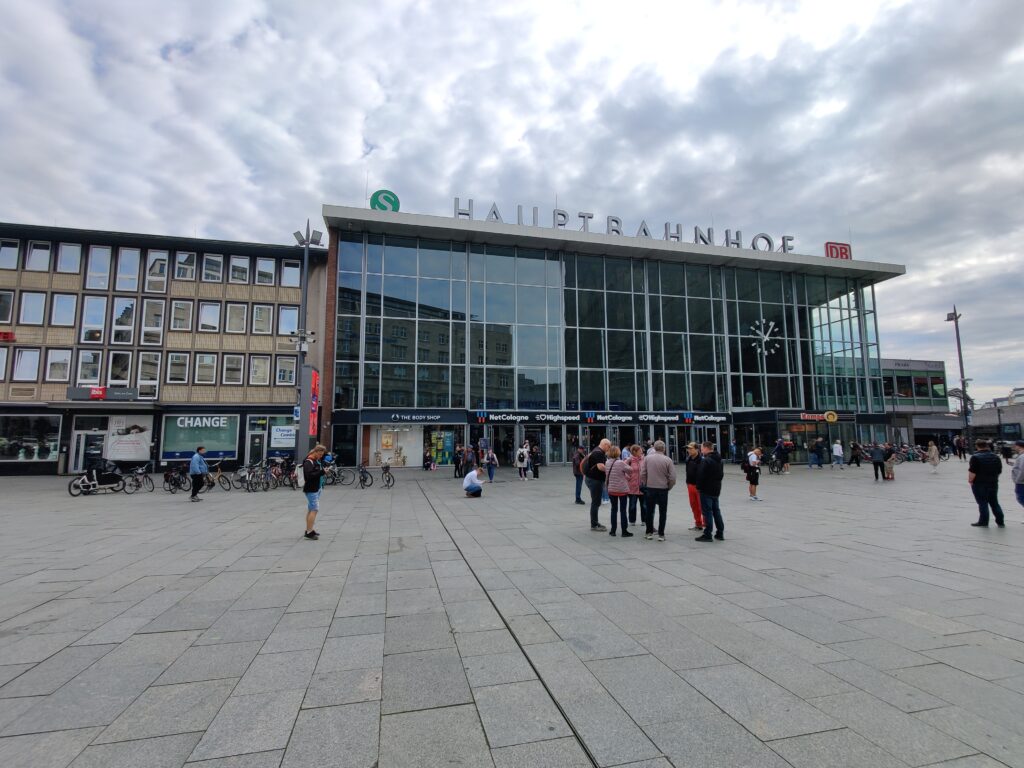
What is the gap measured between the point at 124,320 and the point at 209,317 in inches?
175

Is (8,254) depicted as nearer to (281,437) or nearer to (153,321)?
(153,321)

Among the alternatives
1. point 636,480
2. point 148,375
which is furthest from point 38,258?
point 636,480

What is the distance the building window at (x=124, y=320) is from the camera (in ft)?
98.8

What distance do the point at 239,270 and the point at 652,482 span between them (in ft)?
102

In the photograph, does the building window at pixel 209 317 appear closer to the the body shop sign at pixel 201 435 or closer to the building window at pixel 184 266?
the building window at pixel 184 266

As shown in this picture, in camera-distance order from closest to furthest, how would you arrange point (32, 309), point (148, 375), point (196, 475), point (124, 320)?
point (196, 475)
point (32, 309)
point (148, 375)
point (124, 320)

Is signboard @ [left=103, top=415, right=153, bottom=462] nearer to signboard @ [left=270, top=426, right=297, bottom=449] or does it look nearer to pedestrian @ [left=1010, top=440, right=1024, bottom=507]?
signboard @ [left=270, top=426, right=297, bottom=449]

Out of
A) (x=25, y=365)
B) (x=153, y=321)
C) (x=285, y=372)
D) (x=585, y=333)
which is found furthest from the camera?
(x=585, y=333)

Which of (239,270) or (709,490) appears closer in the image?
(709,490)

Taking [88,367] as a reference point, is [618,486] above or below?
below

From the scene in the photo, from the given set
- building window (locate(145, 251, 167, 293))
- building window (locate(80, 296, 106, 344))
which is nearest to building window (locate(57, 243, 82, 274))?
building window (locate(80, 296, 106, 344))

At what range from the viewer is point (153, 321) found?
100 feet

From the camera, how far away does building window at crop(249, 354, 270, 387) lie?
31547 millimetres

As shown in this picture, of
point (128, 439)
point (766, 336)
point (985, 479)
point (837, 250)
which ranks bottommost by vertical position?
point (985, 479)
